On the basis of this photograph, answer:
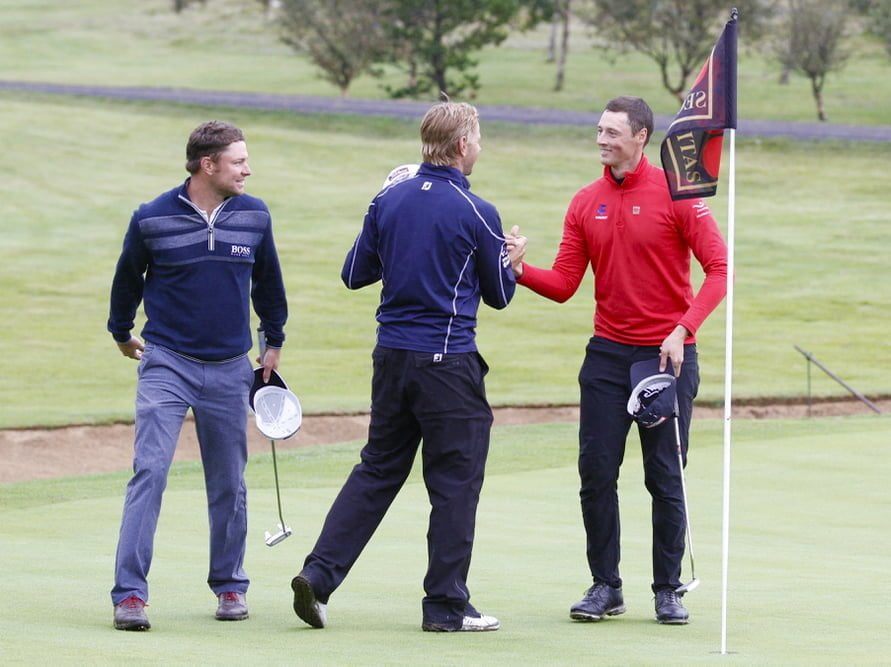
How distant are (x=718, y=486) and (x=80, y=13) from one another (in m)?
86.2

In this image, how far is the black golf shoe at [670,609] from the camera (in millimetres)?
7148

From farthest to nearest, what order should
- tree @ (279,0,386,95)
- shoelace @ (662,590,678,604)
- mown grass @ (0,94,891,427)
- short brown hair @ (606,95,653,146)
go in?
tree @ (279,0,386,95)
mown grass @ (0,94,891,427)
short brown hair @ (606,95,653,146)
shoelace @ (662,590,678,604)

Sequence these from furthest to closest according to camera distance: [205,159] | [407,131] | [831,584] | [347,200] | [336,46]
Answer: [336,46] < [407,131] < [347,200] < [831,584] < [205,159]

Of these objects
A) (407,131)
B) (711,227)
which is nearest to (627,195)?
(711,227)

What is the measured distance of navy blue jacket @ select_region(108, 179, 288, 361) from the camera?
7.18 metres

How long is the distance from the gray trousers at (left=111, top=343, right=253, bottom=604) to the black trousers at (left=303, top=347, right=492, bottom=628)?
19.9 inches

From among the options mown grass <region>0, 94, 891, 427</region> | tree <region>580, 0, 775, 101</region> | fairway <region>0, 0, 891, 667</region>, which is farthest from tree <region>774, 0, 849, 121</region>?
mown grass <region>0, 94, 891, 427</region>

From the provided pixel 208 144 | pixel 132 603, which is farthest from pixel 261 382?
pixel 132 603

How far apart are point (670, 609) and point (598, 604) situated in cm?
32

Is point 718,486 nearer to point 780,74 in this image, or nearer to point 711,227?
point 711,227

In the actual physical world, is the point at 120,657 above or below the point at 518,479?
above

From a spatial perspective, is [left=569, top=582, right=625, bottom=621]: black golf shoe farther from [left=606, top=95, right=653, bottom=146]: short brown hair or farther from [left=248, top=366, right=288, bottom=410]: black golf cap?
[left=606, top=95, right=653, bottom=146]: short brown hair

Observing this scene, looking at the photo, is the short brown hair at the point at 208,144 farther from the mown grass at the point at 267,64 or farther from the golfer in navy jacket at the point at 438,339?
the mown grass at the point at 267,64

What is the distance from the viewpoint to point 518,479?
43.2ft
